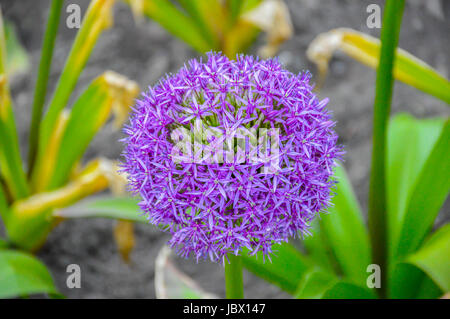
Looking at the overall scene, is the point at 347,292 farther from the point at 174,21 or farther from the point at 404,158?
the point at 174,21

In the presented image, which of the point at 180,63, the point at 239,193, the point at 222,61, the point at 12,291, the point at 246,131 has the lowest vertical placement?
the point at 12,291

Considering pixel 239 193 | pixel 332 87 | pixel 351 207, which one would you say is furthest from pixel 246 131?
pixel 332 87

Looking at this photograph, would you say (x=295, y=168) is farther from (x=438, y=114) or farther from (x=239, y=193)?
(x=438, y=114)

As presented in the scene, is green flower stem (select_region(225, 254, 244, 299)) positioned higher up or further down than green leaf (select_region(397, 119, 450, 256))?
further down

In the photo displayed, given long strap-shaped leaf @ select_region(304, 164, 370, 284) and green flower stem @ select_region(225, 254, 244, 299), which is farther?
long strap-shaped leaf @ select_region(304, 164, 370, 284)

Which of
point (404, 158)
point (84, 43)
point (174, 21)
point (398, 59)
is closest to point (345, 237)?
point (404, 158)

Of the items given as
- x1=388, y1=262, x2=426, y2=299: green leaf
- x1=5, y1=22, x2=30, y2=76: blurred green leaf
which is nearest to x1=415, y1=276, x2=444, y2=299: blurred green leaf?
x1=388, y1=262, x2=426, y2=299: green leaf

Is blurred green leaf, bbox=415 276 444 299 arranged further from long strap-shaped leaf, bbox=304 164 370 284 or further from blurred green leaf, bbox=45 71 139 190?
blurred green leaf, bbox=45 71 139 190
